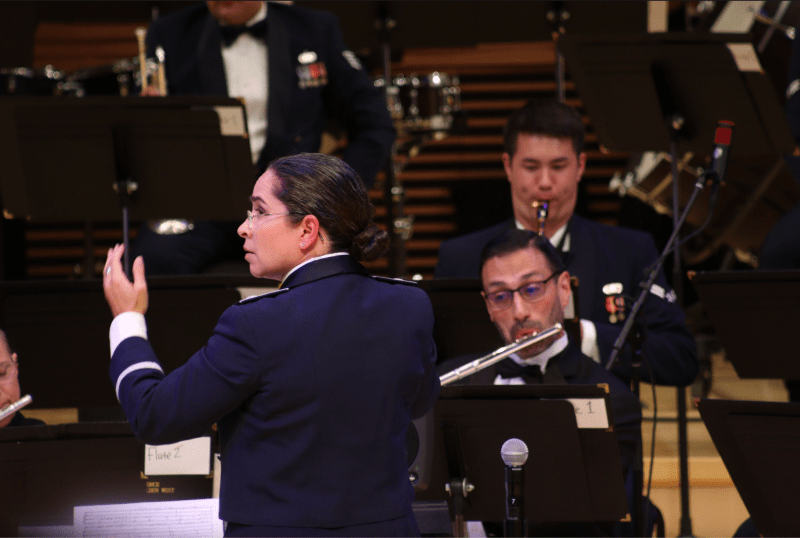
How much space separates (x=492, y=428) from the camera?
2.21 meters

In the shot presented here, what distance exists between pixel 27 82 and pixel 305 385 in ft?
11.3

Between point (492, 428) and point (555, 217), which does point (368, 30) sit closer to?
point (555, 217)

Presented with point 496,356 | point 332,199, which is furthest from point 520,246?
point 332,199

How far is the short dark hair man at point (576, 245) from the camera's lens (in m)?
2.93

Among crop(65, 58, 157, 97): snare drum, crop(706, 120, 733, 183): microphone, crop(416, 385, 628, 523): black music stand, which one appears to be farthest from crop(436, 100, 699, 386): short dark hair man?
A: crop(65, 58, 157, 97): snare drum

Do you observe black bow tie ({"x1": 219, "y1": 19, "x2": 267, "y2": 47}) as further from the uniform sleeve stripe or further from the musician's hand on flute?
the uniform sleeve stripe

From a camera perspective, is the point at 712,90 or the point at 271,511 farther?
the point at 712,90

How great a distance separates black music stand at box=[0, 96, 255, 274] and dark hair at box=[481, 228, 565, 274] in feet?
2.57

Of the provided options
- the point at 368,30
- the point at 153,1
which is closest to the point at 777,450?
the point at 368,30

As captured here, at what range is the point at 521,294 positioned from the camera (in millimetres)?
2693

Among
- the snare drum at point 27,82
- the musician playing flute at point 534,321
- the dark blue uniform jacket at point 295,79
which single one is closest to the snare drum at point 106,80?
the snare drum at point 27,82

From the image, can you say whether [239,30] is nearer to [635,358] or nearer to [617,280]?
[617,280]

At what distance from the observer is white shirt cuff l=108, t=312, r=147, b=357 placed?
180 centimetres

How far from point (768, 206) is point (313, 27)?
8.41 feet
